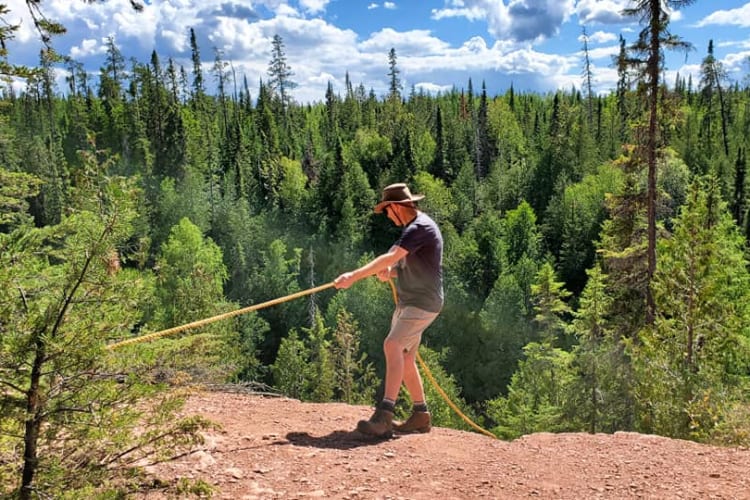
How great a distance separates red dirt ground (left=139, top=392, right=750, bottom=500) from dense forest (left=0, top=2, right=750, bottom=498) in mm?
665

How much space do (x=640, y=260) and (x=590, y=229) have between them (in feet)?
105

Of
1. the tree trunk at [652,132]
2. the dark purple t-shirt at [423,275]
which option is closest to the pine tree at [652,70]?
the tree trunk at [652,132]

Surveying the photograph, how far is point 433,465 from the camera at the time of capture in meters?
4.54

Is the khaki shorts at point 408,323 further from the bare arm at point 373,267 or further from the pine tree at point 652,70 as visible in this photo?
the pine tree at point 652,70

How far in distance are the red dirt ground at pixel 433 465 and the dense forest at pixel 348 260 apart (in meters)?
0.66

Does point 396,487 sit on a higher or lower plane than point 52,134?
lower

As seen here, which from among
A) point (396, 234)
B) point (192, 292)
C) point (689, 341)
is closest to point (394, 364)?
point (689, 341)

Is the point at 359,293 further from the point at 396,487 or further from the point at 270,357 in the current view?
the point at 396,487

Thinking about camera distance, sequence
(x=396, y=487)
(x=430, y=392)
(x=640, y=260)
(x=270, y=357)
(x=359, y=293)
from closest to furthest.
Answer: (x=396, y=487) → (x=640, y=260) → (x=430, y=392) → (x=359, y=293) → (x=270, y=357)

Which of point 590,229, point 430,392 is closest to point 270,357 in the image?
point 430,392

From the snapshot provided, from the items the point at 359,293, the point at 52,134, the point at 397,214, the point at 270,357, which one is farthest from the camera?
the point at 52,134

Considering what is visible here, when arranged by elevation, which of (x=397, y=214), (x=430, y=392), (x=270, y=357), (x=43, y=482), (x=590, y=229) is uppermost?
(x=397, y=214)

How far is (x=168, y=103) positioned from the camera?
6588 centimetres

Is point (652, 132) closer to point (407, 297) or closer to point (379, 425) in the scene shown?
point (407, 297)
